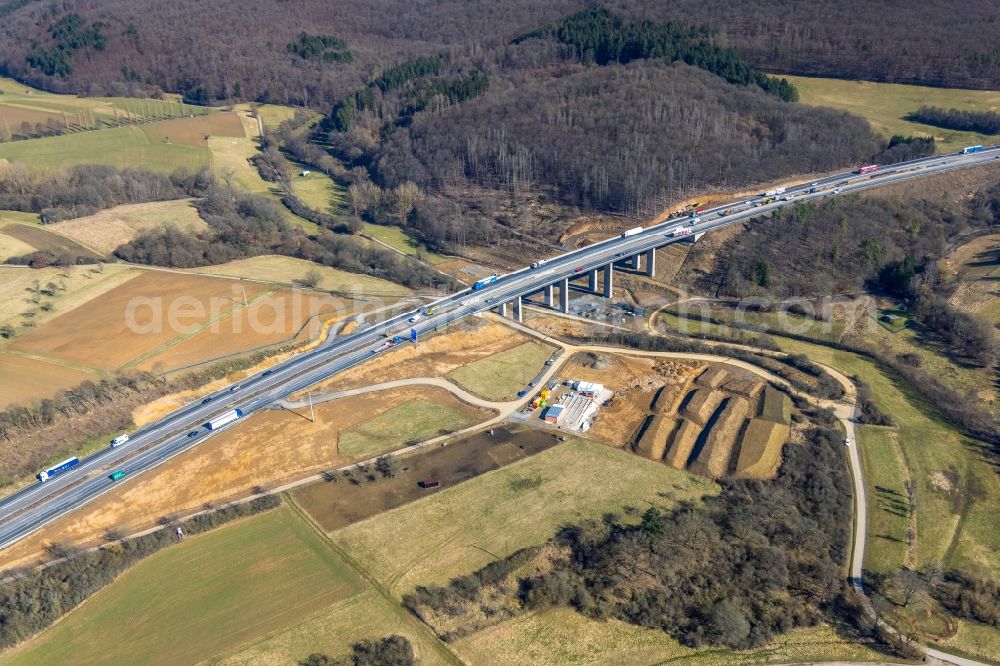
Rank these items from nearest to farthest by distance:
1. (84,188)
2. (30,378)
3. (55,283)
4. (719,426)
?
1. (719,426)
2. (30,378)
3. (55,283)
4. (84,188)

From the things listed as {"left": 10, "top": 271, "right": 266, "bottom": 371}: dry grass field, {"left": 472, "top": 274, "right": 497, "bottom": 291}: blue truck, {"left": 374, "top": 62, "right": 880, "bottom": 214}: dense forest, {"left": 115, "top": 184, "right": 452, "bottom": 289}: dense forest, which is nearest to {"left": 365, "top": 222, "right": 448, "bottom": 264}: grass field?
{"left": 115, "top": 184, "right": 452, "bottom": 289}: dense forest

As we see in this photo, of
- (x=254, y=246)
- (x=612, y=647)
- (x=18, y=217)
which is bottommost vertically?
(x=612, y=647)

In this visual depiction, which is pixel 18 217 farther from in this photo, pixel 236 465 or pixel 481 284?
pixel 236 465

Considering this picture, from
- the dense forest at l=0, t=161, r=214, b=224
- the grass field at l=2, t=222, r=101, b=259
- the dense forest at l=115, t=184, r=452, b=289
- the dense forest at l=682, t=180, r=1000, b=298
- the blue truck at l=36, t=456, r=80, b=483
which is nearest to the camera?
the blue truck at l=36, t=456, r=80, b=483

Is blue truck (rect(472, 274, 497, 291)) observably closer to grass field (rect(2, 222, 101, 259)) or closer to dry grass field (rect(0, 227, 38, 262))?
grass field (rect(2, 222, 101, 259))

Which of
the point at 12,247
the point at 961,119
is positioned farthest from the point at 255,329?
the point at 961,119

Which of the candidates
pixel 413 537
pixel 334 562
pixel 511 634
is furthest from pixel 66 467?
pixel 511 634
